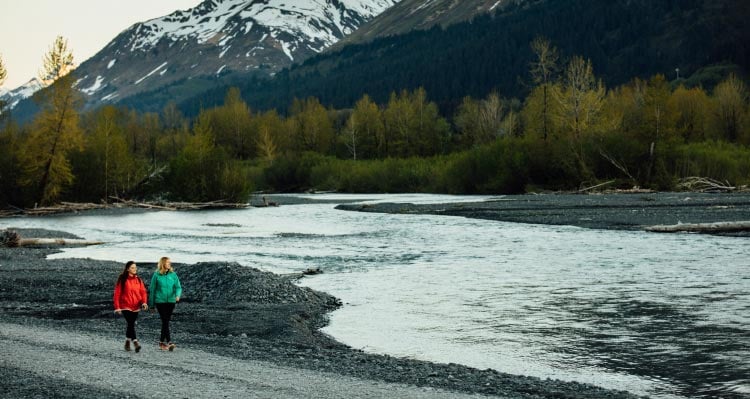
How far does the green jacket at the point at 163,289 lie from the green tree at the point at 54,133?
58.3 m

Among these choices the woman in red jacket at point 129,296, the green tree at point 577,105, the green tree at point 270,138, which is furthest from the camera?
the green tree at point 270,138

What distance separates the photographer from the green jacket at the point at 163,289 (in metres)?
14.8

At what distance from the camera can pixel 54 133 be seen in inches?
2714

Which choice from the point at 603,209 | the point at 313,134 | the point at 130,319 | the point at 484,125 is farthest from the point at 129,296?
the point at 313,134

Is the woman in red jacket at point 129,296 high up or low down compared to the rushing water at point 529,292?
up

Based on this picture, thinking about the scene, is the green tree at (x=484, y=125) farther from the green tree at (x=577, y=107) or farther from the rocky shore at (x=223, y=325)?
the rocky shore at (x=223, y=325)

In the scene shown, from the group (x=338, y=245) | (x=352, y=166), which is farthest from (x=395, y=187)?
(x=338, y=245)

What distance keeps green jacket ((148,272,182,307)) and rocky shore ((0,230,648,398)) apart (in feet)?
4.46

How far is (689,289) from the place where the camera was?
2291 centimetres

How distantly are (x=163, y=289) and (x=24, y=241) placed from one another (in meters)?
26.5

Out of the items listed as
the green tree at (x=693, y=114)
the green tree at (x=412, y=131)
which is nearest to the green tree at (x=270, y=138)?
the green tree at (x=412, y=131)

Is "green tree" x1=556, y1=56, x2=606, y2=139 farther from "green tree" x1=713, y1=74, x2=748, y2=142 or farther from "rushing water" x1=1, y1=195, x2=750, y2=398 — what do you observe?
"rushing water" x1=1, y1=195, x2=750, y2=398

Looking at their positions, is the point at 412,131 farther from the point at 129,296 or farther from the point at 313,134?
the point at 129,296

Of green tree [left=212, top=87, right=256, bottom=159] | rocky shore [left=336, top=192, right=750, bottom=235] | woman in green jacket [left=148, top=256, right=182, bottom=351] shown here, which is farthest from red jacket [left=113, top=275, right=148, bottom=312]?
green tree [left=212, top=87, right=256, bottom=159]
